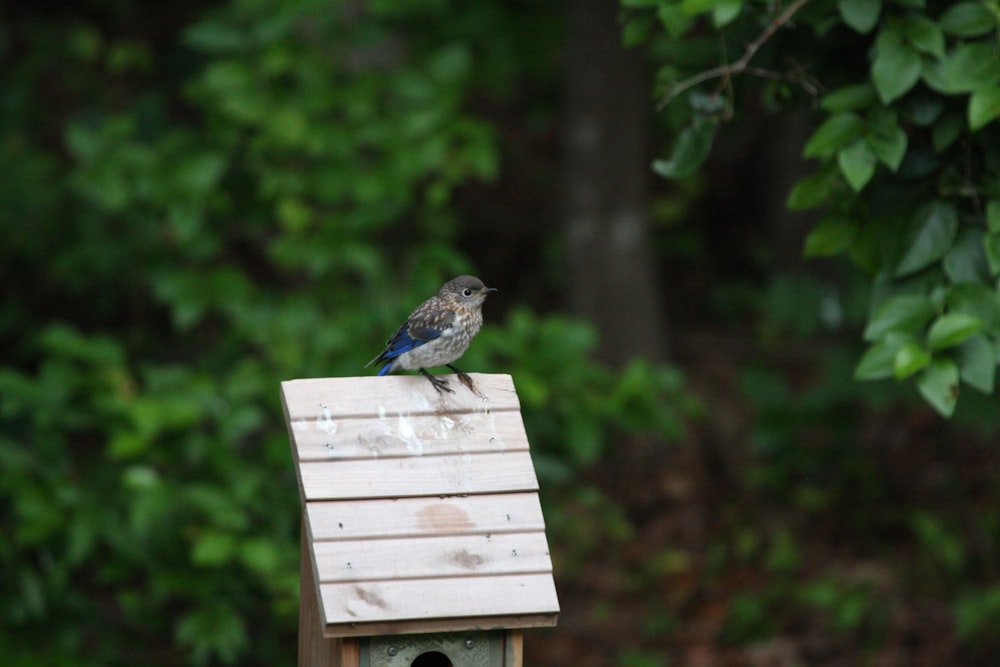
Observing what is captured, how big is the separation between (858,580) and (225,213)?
12.8 feet

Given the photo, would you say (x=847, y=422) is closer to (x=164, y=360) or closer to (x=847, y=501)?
(x=847, y=501)

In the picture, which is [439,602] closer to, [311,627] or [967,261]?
[311,627]

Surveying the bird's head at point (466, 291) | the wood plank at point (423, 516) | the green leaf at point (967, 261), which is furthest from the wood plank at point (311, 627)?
the green leaf at point (967, 261)

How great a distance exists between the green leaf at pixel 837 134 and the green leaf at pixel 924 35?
0.76 ft

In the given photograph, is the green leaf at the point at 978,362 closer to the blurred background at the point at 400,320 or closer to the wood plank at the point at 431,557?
the blurred background at the point at 400,320

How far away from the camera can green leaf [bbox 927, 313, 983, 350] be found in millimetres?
3029

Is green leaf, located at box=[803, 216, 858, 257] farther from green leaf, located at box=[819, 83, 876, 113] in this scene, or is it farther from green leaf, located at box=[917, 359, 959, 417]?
green leaf, located at box=[917, 359, 959, 417]

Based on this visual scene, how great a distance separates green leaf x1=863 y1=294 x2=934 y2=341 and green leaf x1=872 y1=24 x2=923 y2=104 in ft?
1.66

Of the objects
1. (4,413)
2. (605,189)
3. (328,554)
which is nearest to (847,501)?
(605,189)

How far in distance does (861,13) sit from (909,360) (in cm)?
89

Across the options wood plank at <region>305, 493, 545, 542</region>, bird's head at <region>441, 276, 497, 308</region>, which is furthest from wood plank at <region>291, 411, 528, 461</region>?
bird's head at <region>441, 276, 497, 308</region>

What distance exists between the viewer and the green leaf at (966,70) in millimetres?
3135

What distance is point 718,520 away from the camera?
7.65 metres

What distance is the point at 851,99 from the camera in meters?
3.29
